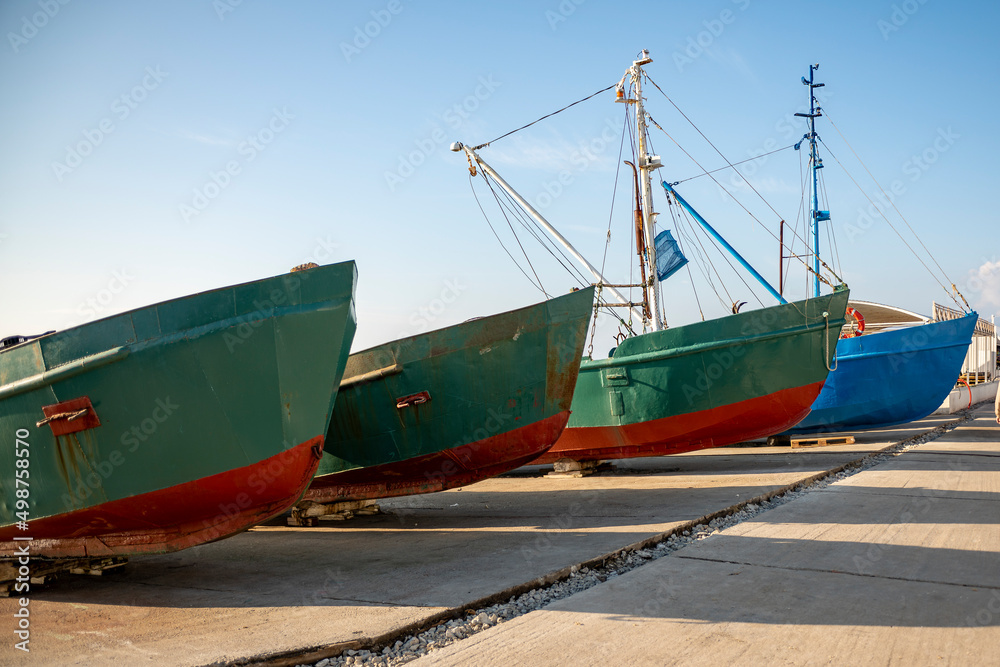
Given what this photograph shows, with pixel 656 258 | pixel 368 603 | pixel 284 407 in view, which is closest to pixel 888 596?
pixel 368 603

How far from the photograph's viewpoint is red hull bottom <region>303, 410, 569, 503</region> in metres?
6.61

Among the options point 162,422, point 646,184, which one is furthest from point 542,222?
point 162,422

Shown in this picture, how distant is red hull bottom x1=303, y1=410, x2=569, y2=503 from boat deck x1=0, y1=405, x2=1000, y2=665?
32 centimetres

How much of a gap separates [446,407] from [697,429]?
374 centimetres

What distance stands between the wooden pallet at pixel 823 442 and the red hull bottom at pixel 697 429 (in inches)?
108

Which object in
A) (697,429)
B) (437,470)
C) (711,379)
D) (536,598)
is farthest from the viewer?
(697,429)

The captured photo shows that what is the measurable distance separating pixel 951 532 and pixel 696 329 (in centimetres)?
397

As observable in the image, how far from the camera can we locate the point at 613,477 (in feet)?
30.0

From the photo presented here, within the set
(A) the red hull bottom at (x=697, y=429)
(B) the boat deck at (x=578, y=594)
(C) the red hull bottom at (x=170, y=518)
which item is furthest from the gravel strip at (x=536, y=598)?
(A) the red hull bottom at (x=697, y=429)

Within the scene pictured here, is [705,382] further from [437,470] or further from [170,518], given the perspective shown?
[170,518]

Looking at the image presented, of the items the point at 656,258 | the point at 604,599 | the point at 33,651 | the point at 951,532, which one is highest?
the point at 656,258

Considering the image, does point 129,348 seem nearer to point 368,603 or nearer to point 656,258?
point 368,603

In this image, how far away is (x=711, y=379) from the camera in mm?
8562

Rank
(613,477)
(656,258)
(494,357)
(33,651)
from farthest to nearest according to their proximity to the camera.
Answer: (656,258)
(613,477)
(494,357)
(33,651)
